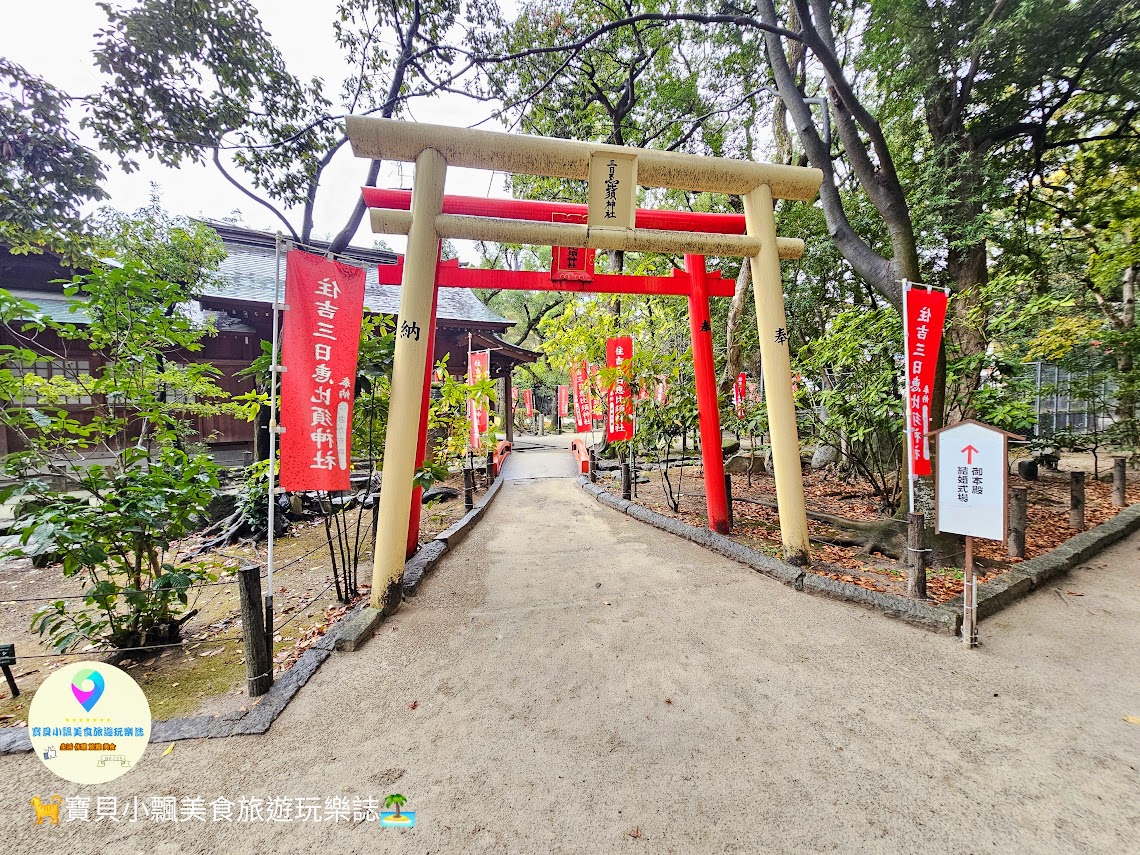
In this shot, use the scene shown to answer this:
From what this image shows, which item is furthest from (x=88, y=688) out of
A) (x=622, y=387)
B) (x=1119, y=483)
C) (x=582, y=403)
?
(x=1119, y=483)

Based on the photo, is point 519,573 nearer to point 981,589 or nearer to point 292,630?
point 292,630

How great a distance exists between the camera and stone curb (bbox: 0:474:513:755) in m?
2.34

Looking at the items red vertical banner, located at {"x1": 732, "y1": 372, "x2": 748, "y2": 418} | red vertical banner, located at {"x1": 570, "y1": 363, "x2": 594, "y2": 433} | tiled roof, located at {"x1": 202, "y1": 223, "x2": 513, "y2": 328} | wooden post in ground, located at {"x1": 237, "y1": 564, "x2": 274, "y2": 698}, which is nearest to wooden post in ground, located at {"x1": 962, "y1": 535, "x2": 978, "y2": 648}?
wooden post in ground, located at {"x1": 237, "y1": 564, "x2": 274, "y2": 698}

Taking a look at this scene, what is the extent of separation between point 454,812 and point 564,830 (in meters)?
0.49

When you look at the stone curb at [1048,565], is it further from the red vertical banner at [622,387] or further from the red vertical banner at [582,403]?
the red vertical banner at [582,403]

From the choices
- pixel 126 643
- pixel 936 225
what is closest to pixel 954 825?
pixel 126 643

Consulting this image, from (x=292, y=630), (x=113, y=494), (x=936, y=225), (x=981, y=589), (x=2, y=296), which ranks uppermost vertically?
(x=936, y=225)

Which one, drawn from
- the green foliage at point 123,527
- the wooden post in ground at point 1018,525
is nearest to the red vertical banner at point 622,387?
the wooden post in ground at point 1018,525

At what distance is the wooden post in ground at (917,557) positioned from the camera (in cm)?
366

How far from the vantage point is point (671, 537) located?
6.01 metres

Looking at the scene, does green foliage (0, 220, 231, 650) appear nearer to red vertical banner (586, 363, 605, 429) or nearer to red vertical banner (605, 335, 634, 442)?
red vertical banner (605, 335, 634, 442)

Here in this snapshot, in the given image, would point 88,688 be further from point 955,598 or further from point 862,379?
point 862,379

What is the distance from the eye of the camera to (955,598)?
3.72m

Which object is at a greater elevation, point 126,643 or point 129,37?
point 129,37
